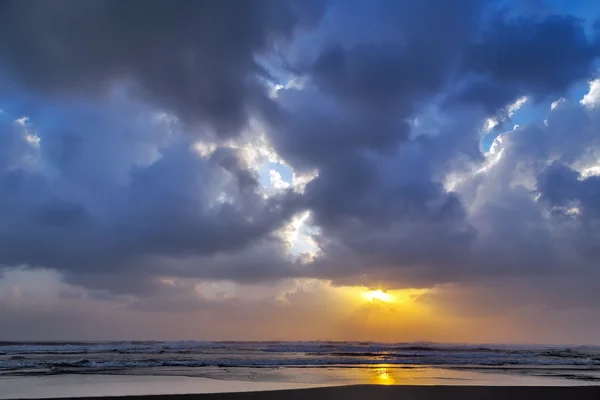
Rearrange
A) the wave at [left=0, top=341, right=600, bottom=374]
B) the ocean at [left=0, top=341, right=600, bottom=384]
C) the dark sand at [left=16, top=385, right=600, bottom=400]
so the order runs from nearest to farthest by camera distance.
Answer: the dark sand at [left=16, top=385, right=600, bottom=400]
the ocean at [left=0, top=341, right=600, bottom=384]
the wave at [left=0, top=341, right=600, bottom=374]

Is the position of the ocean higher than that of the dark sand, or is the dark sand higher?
the dark sand

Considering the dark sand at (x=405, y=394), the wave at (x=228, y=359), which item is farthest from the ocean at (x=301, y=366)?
the dark sand at (x=405, y=394)

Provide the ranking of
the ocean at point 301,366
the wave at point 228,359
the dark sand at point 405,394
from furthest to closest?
the wave at point 228,359 < the ocean at point 301,366 < the dark sand at point 405,394

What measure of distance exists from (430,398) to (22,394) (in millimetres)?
15725

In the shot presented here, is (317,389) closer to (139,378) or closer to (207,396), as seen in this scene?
(207,396)

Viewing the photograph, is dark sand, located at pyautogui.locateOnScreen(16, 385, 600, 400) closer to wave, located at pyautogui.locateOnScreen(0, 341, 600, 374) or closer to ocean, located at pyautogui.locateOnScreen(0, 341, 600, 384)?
ocean, located at pyautogui.locateOnScreen(0, 341, 600, 384)

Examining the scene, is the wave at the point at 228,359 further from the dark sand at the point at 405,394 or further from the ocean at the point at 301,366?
the dark sand at the point at 405,394

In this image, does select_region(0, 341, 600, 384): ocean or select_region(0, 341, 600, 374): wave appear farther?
select_region(0, 341, 600, 374): wave

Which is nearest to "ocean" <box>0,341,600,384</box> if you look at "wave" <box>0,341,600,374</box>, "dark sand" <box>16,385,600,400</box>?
"wave" <box>0,341,600,374</box>

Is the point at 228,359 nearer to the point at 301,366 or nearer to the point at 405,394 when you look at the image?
the point at 301,366

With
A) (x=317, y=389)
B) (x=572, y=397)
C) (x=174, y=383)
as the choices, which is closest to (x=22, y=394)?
(x=174, y=383)

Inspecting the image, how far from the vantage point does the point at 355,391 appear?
693 inches

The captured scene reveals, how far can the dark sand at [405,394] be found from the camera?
16.1m

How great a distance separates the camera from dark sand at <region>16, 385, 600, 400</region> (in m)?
16.1
